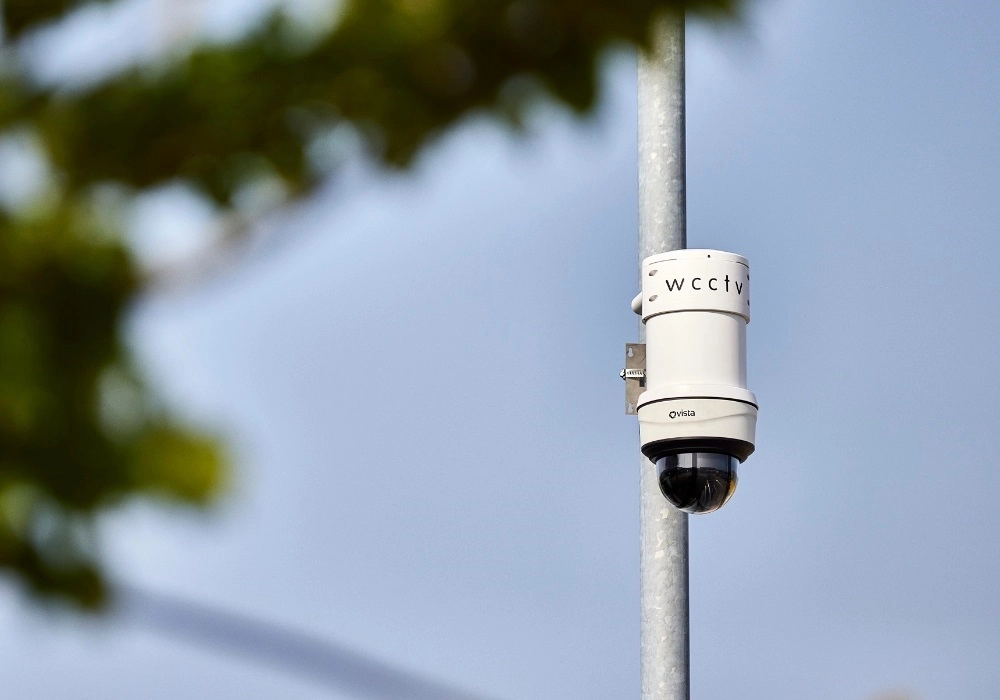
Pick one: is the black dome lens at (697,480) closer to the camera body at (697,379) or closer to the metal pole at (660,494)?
the camera body at (697,379)

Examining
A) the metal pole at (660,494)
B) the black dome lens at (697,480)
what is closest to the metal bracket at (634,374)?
the metal pole at (660,494)

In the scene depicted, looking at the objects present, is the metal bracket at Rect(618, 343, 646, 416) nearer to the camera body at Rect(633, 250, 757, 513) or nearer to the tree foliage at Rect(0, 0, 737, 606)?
the camera body at Rect(633, 250, 757, 513)

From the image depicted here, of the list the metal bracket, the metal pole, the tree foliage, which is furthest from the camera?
the metal bracket

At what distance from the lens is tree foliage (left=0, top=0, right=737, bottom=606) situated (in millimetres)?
2451

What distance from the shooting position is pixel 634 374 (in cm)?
637

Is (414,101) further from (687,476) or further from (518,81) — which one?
(687,476)

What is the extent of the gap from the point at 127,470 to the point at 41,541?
205mm

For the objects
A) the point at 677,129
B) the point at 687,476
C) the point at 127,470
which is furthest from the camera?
the point at 677,129

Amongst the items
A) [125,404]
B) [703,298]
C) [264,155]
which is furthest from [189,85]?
[703,298]

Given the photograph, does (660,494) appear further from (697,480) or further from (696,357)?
(696,357)

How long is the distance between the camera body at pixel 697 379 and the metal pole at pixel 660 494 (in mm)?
255

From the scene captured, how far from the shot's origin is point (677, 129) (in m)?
6.54

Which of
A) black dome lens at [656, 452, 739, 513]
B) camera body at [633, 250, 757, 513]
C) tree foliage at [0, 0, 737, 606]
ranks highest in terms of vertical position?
camera body at [633, 250, 757, 513]

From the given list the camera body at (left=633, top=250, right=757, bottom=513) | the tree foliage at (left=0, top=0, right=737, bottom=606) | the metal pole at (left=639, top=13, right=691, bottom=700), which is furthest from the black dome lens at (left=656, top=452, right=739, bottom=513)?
the tree foliage at (left=0, top=0, right=737, bottom=606)
